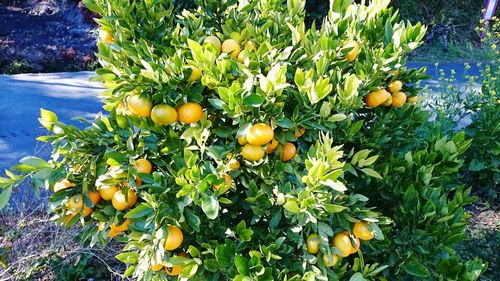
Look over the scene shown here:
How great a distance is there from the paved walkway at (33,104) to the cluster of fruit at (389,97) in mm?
2386

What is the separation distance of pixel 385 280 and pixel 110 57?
1284 millimetres

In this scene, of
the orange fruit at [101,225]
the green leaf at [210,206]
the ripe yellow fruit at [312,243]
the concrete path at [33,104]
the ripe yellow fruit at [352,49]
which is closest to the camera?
the green leaf at [210,206]

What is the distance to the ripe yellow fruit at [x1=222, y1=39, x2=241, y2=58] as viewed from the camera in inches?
66.3

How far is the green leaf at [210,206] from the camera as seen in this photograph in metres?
1.28

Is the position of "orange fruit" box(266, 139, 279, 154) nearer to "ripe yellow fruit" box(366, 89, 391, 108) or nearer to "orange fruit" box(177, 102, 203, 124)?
"orange fruit" box(177, 102, 203, 124)

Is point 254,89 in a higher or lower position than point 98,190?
higher

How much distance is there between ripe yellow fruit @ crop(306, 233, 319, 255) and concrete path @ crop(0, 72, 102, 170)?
8.01ft

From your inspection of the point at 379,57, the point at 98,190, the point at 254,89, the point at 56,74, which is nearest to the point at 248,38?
the point at 254,89

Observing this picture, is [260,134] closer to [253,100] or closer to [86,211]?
[253,100]

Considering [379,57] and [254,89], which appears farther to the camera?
[379,57]

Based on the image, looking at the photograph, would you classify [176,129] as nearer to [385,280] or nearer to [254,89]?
[254,89]

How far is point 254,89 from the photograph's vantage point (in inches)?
58.1

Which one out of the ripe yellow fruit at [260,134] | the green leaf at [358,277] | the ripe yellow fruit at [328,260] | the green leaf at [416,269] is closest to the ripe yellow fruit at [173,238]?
the ripe yellow fruit at [260,134]

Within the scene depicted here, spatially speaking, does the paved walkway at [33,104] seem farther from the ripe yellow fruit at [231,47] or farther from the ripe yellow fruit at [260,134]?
the ripe yellow fruit at [260,134]
